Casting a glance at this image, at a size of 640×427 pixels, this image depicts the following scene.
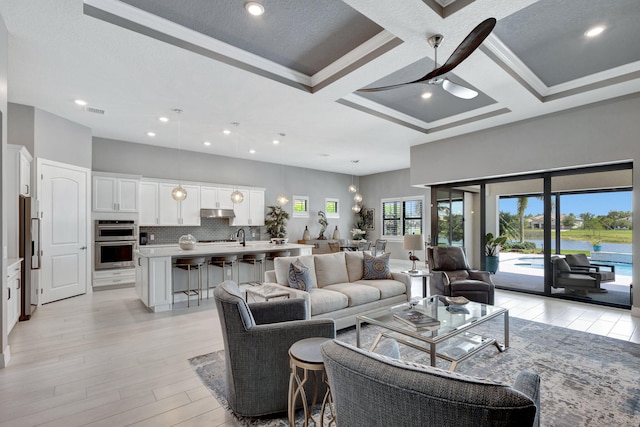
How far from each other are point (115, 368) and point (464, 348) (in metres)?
3.35

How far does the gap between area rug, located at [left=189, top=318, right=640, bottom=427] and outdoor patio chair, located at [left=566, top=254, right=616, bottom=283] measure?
2.05m

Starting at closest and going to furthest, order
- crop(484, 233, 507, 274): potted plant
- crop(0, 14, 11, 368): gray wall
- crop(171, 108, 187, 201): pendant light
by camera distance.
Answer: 1. crop(0, 14, 11, 368): gray wall
2. crop(171, 108, 187, 201): pendant light
3. crop(484, 233, 507, 274): potted plant

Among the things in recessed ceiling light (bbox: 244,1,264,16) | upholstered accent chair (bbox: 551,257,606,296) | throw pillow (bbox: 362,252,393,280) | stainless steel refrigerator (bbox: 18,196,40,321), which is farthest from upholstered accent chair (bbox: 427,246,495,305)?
stainless steel refrigerator (bbox: 18,196,40,321)

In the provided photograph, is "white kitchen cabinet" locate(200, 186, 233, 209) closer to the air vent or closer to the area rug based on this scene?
the air vent

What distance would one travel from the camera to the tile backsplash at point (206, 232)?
7469mm

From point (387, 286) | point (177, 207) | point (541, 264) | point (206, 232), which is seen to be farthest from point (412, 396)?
point (206, 232)

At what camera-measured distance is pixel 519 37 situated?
11.1 feet

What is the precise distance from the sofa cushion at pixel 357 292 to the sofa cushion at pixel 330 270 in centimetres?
12

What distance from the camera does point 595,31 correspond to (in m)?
3.25

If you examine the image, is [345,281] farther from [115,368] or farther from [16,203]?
[16,203]

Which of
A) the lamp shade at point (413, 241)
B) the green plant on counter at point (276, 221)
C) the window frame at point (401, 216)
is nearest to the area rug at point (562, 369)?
the lamp shade at point (413, 241)

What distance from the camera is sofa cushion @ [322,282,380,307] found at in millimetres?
3986

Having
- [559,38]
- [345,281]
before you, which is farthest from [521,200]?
[345,281]

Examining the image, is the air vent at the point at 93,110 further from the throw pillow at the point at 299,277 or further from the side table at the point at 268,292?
the throw pillow at the point at 299,277
